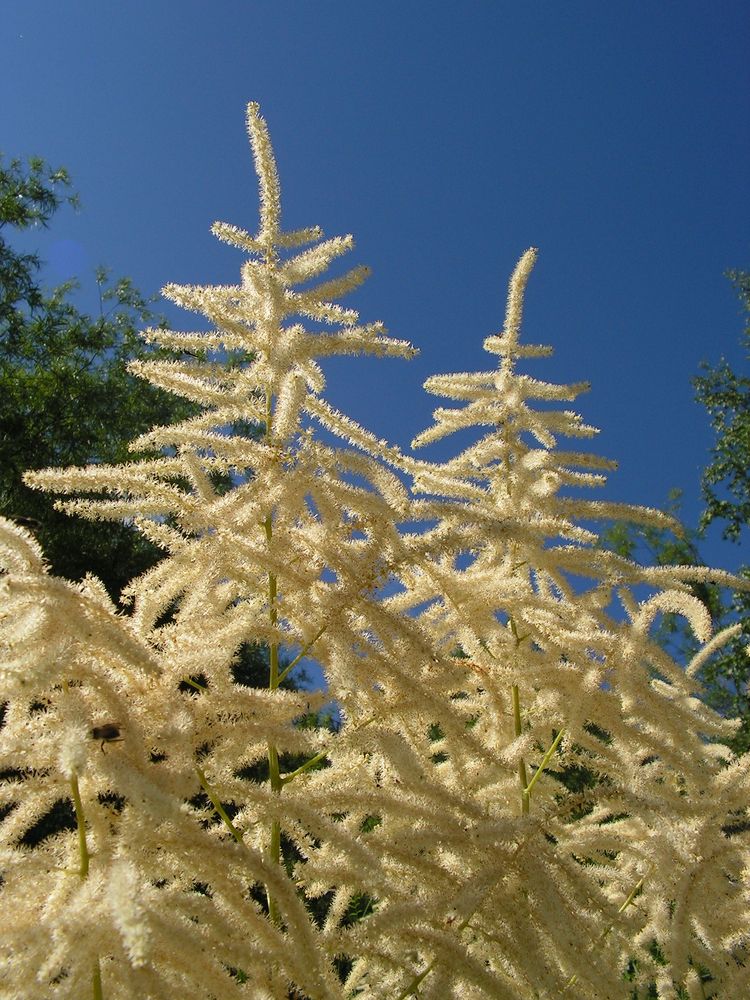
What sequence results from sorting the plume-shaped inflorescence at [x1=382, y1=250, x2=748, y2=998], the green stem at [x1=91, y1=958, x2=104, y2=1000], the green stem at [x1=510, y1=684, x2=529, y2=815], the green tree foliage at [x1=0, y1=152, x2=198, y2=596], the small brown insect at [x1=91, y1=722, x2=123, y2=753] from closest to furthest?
the green stem at [x1=91, y1=958, x2=104, y2=1000]
the small brown insect at [x1=91, y1=722, x2=123, y2=753]
the plume-shaped inflorescence at [x1=382, y1=250, x2=748, y2=998]
the green stem at [x1=510, y1=684, x2=529, y2=815]
the green tree foliage at [x1=0, y1=152, x2=198, y2=596]

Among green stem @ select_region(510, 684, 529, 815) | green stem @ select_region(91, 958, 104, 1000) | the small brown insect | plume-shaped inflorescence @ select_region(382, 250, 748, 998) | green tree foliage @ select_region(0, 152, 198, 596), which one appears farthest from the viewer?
green tree foliage @ select_region(0, 152, 198, 596)

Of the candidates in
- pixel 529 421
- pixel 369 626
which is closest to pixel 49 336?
pixel 529 421

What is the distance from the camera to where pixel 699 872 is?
266cm

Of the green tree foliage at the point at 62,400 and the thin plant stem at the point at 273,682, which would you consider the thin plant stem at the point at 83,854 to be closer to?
the thin plant stem at the point at 273,682

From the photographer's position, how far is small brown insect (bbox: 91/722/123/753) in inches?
74.3

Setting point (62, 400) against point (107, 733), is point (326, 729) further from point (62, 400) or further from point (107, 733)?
point (62, 400)

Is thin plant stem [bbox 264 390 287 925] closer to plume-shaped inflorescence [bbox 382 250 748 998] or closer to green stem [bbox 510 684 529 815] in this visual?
plume-shaped inflorescence [bbox 382 250 748 998]

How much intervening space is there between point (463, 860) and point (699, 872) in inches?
32.2

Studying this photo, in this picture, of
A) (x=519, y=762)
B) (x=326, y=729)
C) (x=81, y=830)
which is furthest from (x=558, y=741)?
(x=81, y=830)

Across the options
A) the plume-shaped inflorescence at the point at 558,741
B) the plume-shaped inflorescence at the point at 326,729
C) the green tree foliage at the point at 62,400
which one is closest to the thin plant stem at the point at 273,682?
the plume-shaped inflorescence at the point at 326,729

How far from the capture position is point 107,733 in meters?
1.90

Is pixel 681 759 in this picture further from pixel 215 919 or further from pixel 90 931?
pixel 90 931

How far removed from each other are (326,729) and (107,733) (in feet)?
3.41

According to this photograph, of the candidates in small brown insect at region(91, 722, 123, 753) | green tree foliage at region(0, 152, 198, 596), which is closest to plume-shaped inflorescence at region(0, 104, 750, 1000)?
small brown insect at region(91, 722, 123, 753)
